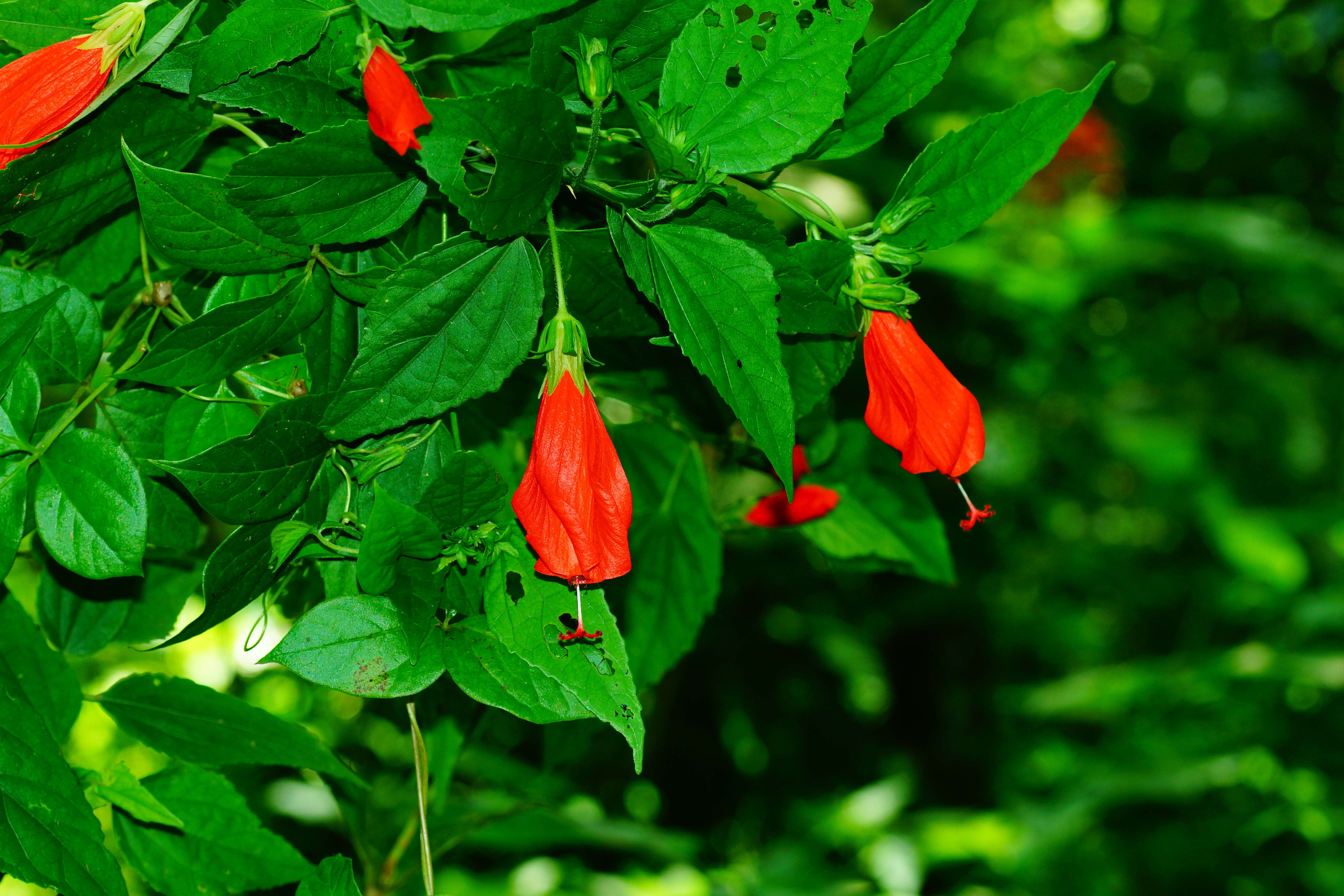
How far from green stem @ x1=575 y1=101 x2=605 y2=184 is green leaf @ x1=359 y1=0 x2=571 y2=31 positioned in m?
0.03

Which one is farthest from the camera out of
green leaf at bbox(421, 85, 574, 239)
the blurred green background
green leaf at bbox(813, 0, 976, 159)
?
the blurred green background

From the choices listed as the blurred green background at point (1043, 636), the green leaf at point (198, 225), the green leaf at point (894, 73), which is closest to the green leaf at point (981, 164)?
the green leaf at point (894, 73)

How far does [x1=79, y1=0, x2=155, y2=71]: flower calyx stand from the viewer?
1.20 ft

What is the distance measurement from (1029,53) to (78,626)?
7.34 feet

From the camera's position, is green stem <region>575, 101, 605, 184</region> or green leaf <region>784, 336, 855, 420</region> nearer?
green stem <region>575, 101, 605, 184</region>

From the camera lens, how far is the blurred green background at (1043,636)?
1.29 metres

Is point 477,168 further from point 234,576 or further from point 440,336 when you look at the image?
point 234,576

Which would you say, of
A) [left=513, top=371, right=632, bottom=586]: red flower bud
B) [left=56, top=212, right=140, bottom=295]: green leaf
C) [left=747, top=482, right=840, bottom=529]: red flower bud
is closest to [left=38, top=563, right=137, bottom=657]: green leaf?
[left=56, top=212, right=140, bottom=295]: green leaf

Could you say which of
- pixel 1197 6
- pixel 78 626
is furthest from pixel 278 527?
pixel 1197 6

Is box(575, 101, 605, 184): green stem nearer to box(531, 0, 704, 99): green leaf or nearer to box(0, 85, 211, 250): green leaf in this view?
box(531, 0, 704, 99): green leaf

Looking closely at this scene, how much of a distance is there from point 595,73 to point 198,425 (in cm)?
22

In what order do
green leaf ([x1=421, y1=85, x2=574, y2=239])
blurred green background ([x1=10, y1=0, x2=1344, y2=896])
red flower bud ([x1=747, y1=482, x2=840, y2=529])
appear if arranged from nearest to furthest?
1. green leaf ([x1=421, y1=85, x2=574, y2=239])
2. red flower bud ([x1=747, y1=482, x2=840, y2=529])
3. blurred green background ([x1=10, y1=0, x2=1344, y2=896])

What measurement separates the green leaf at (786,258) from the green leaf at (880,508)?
22cm

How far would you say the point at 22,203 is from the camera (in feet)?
1.23
